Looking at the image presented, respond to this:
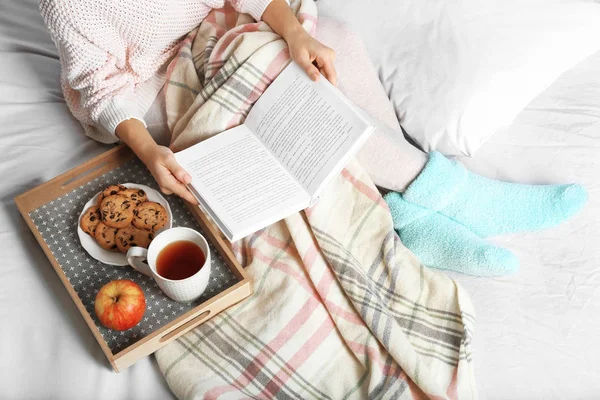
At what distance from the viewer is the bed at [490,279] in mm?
772

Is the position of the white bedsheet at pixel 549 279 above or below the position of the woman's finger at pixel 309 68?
below

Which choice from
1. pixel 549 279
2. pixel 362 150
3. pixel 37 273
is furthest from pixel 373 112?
pixel 37 273

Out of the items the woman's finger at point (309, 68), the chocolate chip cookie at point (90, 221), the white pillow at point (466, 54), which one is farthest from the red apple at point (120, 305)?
the white pillow at point (466, 54)

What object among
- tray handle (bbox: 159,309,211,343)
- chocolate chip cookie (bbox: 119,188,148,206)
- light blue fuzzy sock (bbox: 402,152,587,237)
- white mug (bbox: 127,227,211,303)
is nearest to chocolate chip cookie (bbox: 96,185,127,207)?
chocolate chip cookie (bbox: 119,188,148,206)

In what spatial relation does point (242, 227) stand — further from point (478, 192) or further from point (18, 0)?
point (18, 0)

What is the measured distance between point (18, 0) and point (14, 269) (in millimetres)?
642

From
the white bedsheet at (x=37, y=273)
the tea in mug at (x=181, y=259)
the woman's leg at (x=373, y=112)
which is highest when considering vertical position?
the woman's leg at (x=373, y=112)

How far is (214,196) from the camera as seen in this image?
818 mm

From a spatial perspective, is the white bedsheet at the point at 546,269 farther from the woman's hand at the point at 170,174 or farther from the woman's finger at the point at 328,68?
the woman's hand at the point at 170,174

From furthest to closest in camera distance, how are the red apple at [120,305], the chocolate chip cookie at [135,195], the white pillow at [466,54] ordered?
the white pillow at [466,54]
the chocolate chip cookie at [135,195]
the red apple at [120,305]

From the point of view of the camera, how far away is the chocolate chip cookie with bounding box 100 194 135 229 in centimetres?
80

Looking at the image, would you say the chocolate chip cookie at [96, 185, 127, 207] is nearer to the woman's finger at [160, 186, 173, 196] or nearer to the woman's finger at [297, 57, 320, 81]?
the woman's finger at [160, 186, 173, 196]

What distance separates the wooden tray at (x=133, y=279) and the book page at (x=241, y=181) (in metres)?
0.05

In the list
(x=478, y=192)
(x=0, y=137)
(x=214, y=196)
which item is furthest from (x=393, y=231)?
(x=0, y=137)
